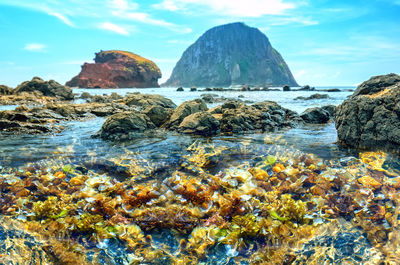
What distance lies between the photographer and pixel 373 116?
617cm

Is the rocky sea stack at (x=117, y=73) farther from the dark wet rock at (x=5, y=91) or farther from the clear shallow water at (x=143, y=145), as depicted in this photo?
the clear shallow water at (x=143, y=145)

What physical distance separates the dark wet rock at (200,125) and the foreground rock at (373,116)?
164 inches

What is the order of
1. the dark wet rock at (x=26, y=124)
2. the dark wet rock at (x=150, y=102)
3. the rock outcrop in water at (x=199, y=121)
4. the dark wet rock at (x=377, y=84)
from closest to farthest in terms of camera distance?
the dark wet rock at (x=377, y=84), the rock outcrop in water at (x=199, y=121), the dark wet rock at (x=26, y=124), the dark wet rock at (x=150, y=102)

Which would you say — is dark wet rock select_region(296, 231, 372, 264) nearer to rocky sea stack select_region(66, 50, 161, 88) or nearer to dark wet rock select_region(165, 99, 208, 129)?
dark wet rock select_region(165, 99, 208, 129)

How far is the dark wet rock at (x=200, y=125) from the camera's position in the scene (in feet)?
28.3

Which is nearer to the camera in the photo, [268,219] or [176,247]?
[176,247]

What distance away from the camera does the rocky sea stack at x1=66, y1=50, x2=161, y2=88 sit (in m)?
134

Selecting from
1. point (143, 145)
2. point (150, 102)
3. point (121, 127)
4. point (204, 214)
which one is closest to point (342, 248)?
point (204, 214)

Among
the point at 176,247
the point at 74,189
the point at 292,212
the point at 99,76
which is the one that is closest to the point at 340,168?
the point at 292,212

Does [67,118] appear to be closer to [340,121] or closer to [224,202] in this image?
[224,202]

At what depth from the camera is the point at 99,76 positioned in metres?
137

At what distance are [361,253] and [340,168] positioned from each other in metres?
2.47

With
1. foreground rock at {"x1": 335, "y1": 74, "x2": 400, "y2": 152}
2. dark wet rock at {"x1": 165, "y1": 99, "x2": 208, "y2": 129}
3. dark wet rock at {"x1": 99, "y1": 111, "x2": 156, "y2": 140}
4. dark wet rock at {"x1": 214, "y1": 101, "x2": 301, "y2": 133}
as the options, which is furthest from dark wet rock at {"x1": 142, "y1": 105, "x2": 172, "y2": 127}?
foreground rock at {"x1": 335, "y1": 74, "x2": 400, "y2": 152}

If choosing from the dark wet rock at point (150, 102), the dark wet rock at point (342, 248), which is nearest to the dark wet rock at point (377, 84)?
the dark wet rock at point (342, 248)
